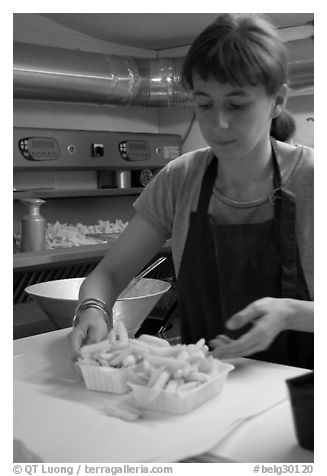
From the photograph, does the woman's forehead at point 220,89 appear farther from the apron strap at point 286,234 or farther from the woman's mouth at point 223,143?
the apron strap at point 286,234

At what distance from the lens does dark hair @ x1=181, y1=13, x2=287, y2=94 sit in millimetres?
1210

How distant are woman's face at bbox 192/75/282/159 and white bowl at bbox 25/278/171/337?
0.44 metres

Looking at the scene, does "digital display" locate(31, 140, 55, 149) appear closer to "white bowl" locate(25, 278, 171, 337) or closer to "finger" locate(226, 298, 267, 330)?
"white bowl" locate(25, 278, 171, 337)

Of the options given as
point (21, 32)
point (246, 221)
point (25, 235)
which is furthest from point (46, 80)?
point (246, 221)

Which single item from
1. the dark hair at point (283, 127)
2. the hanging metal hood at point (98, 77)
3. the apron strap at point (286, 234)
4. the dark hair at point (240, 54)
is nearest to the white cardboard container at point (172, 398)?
the apron strap at point (286, 234)

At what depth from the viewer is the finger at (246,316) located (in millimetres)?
1092

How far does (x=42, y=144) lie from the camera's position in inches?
139

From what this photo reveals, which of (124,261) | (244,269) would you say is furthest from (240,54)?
(124,261)

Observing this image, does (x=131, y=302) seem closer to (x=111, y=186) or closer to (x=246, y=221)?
(x=246, y=221)

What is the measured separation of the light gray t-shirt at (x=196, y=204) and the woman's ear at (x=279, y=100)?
134 mm

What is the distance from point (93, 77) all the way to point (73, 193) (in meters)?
0.68

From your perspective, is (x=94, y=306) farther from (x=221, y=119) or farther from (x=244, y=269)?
(x=221, y=119)
